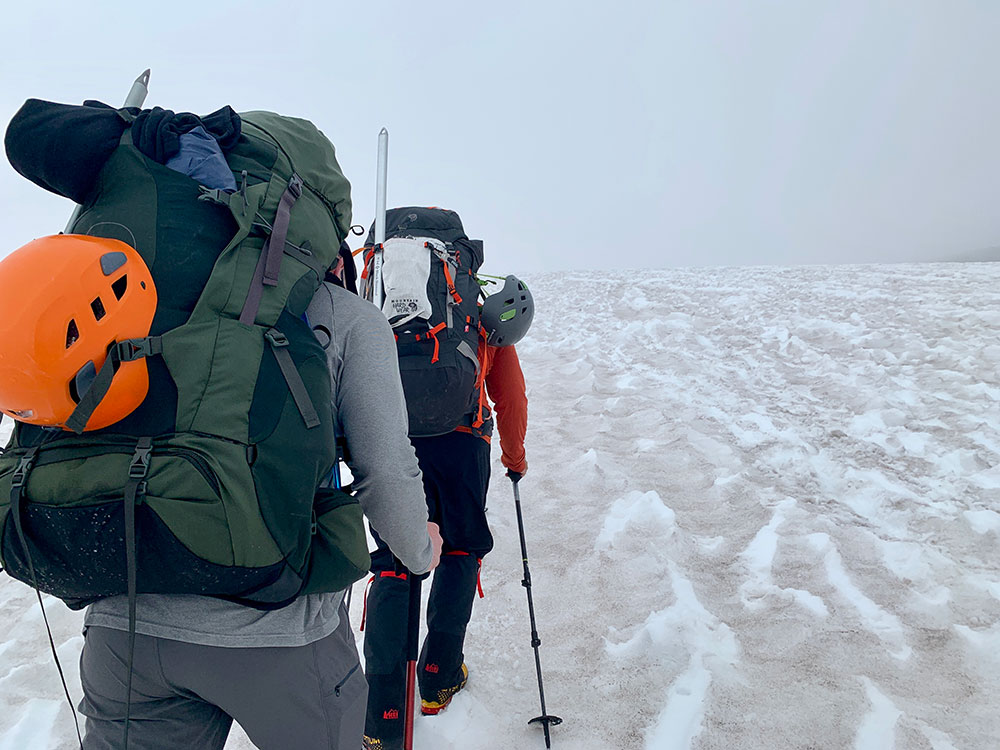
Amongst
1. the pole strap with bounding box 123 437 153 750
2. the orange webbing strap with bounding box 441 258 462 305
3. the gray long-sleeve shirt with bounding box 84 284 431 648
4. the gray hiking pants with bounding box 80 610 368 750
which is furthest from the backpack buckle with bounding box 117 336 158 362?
the orange webbing strap with bounding box 441 258 462 305

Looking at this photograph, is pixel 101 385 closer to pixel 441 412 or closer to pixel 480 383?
pixel 441 412

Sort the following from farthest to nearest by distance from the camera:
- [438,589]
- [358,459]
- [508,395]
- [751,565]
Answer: [751,565], [508,395], [438,589], [358,459]

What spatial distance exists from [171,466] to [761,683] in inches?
135

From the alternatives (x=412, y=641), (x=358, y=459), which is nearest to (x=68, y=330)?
(x=358, y=459)

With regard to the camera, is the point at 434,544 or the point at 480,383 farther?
the point at 480,383

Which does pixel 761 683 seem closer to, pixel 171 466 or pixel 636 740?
pixel 636 740

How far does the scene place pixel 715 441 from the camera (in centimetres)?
676

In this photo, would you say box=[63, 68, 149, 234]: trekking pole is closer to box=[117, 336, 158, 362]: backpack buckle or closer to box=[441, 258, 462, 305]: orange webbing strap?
box=[117, 336, 158, 362]: backpack buckle

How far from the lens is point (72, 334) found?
4.10ft

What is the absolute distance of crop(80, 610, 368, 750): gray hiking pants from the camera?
4.91ft

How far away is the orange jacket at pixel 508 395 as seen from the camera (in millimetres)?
3709

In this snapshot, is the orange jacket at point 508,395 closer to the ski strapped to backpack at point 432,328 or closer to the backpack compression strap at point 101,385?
the ski strapped to backpack at point 432,328

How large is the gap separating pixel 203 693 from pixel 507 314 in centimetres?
214

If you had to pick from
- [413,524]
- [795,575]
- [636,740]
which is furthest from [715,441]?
[413,524]
